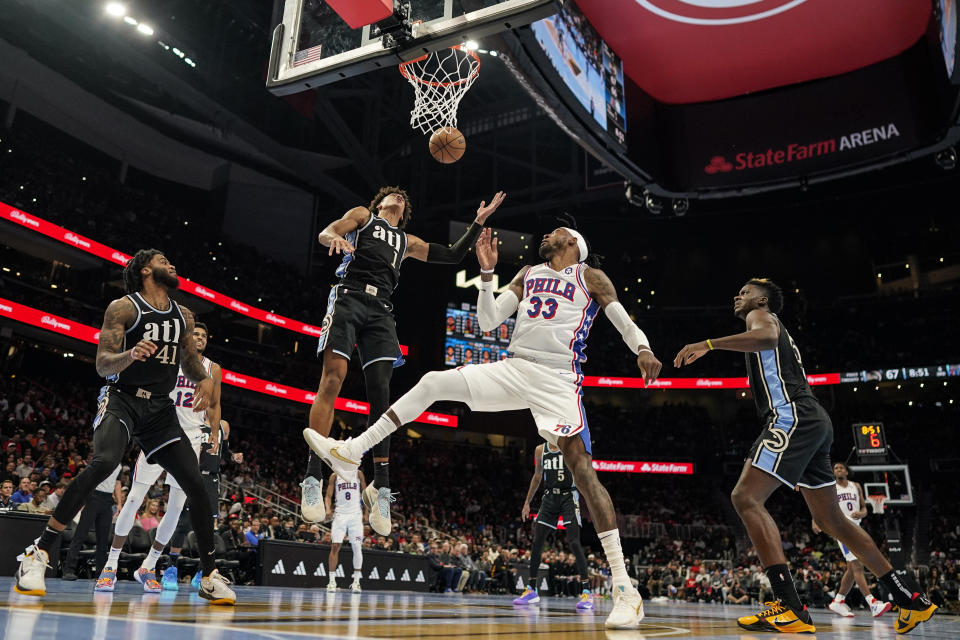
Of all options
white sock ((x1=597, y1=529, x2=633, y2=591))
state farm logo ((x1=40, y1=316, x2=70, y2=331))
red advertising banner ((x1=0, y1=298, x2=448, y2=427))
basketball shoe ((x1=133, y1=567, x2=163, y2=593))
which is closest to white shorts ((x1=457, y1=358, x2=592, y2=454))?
white sock ((x1=597, y1=529, x2=633, y2=591))

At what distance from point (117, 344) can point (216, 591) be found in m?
1.72

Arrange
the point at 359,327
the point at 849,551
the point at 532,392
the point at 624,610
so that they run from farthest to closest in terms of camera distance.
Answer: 1. the point at 849,551
2. the point at 359,327
3. the point at 532,392
4. the point at 624,610

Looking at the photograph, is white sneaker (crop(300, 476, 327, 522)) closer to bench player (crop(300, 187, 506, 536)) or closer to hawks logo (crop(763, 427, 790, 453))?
bench player (crop(300, 187, 506, 536))

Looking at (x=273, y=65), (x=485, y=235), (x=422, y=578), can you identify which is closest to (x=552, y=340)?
(x=485, y=235)

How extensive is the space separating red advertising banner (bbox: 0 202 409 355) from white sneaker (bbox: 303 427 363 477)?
15.7m

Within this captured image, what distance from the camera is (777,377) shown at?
5180mm

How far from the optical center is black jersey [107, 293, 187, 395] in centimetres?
488

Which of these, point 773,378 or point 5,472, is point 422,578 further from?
point 773,378

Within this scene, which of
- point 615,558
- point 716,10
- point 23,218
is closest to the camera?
point 615,558

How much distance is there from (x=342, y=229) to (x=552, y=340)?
69.6 inches

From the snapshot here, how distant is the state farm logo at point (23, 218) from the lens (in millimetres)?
20197

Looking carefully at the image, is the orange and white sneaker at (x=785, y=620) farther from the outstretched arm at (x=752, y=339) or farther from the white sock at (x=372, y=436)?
the white sock at (x=372, y=436)

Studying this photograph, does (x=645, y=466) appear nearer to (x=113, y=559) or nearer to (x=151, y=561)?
(x=151, y=561)

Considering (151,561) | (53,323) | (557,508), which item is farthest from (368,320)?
(53,323)
